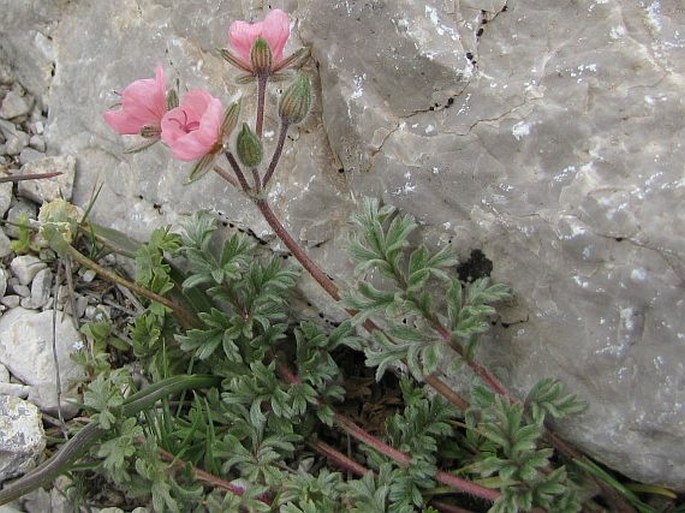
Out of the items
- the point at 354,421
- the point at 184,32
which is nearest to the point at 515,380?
the point at 354,421

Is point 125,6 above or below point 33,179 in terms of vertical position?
above

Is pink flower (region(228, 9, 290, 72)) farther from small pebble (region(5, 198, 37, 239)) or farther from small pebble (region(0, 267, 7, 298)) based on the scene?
small pebble (region(0, 267, 7, 298))

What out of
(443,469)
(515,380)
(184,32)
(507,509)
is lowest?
(443,469)

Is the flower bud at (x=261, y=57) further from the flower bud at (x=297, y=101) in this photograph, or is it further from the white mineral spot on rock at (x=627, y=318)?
the white mineral spot on rock at (x=627, y=318)

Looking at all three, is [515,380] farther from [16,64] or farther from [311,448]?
[16,64]

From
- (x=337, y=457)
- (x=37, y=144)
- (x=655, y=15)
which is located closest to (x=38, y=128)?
(x=37, y=144)

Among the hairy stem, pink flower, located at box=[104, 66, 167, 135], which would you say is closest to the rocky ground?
the hairy stem

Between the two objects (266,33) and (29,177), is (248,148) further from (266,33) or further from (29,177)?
(29,177)
